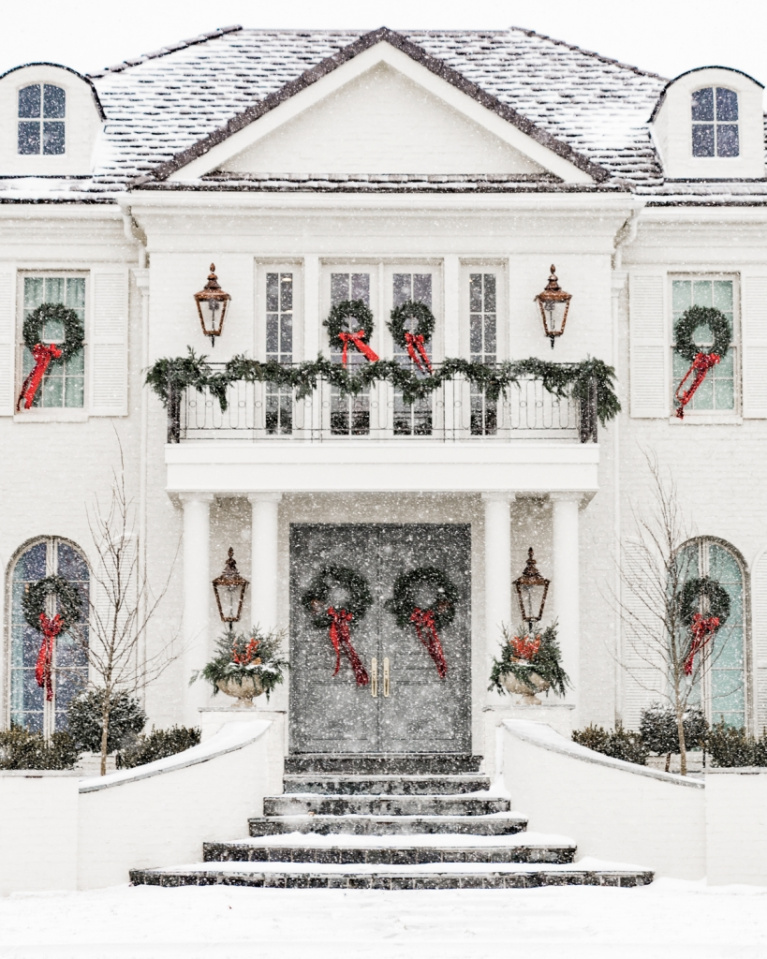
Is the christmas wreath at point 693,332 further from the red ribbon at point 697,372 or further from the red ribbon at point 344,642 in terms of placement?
the red ribbon at point 344,642

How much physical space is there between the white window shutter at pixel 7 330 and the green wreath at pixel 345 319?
3777 mm

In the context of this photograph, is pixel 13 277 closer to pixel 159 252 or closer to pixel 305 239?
pixel 159 252

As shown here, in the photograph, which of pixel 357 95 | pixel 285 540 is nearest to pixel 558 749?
pixel 285 540

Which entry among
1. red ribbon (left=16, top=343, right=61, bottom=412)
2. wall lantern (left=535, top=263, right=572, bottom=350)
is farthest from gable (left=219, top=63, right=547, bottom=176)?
red ribbon (left=16, top=343, right=61, bottom=412)

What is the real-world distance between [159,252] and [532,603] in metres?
5.85

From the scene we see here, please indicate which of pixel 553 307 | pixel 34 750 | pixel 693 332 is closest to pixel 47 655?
pixel 34 750

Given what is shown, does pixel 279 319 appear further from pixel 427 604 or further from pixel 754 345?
pixel 754 345

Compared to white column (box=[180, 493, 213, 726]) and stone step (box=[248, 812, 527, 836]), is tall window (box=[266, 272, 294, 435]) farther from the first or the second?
stone step (box=[248, 812, 527, 836])

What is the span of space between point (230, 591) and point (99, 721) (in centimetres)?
204

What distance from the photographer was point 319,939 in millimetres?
11555

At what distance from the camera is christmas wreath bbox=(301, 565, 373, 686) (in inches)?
771

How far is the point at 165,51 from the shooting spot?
2355cm

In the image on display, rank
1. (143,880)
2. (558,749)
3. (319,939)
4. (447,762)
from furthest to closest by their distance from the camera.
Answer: (447,762) → (558,749) → (143,880) → (319,939)

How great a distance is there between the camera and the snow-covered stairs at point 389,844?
44.9ft
